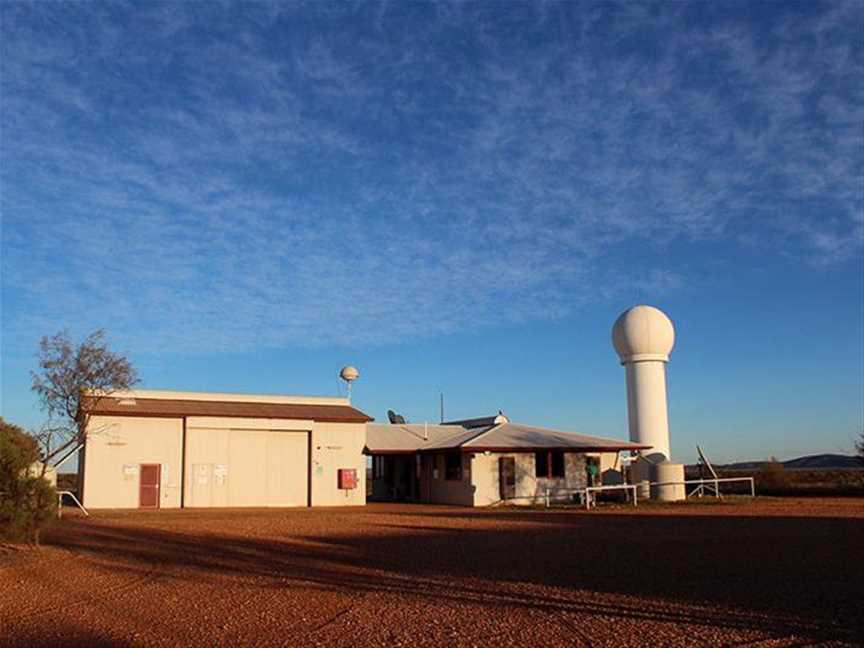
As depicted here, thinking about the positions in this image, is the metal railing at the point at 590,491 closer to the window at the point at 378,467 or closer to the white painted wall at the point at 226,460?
the white painted wall at the point at 226,460

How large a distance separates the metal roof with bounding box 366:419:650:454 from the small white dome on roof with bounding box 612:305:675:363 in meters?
4.83

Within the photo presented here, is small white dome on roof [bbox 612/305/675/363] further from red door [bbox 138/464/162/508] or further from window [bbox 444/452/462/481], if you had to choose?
red door [bbox 138/464/162/508]

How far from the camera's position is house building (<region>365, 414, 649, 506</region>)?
36.5m

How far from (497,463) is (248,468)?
33.8 ft

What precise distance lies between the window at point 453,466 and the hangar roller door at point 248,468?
6049 mm

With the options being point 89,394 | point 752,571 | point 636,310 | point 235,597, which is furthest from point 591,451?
point 235,597

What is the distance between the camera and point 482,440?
36.9 m

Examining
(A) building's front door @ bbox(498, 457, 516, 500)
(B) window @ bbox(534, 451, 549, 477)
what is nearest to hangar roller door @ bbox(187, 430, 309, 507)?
(A) building's front door @ bbox(498, 457, 516, 500)

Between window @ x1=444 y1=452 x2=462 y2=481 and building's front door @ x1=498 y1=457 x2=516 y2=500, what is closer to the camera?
building's front door @ x1=498 y1=457 x2=516 y2=500

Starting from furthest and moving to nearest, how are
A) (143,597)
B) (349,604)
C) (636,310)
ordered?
1. (636,310)
2. (143,597)
3. (349,604)

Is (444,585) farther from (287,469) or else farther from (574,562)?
(287,469)

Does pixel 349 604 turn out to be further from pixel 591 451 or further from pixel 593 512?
pixel 591 451

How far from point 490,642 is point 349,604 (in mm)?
2916

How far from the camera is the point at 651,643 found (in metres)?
8.83
